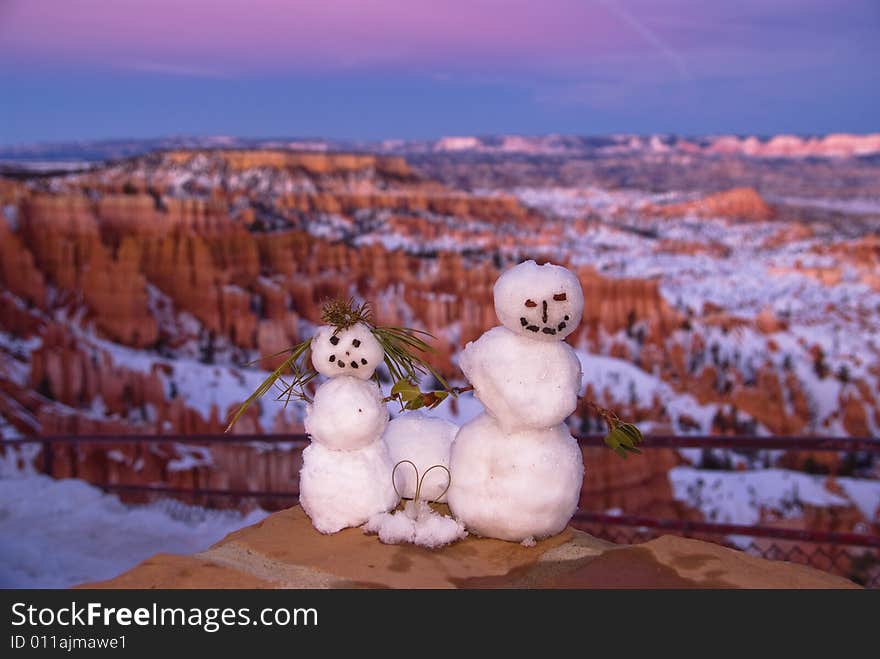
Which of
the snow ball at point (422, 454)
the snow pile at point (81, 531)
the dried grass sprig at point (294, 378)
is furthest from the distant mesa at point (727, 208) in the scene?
the dried grass sprig at point (294, 378)

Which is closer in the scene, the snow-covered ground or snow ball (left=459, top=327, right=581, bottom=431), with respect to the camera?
snow ball (left=459, top=327, right=581, bottom=431)

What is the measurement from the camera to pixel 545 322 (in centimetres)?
225

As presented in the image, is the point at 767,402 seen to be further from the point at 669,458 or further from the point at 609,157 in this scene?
the point at 609,157

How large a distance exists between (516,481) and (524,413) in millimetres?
209

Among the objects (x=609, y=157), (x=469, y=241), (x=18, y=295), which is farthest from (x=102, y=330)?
(x=609, y=157)

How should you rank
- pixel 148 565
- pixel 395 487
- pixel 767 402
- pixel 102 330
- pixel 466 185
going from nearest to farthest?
1. pixel 148 565
2. pixel 395 487
3. pixel 767 402
4. pixel 102 330
5. pixel 466 185

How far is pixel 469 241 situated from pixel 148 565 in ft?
160

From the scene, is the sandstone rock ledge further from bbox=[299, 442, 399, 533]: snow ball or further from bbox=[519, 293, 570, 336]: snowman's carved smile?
bbox=[519, 293, 570, 336]: snowman's carved smile

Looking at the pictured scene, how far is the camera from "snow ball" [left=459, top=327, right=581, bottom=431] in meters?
2.27

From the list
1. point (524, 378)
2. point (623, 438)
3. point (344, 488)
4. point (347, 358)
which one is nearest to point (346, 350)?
point (347, 358)

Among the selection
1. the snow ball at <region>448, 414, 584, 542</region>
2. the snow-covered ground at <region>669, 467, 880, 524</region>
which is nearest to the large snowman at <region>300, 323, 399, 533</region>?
the snow ball at <region>448, 414, 584, 542</region>

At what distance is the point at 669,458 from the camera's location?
11000 mm

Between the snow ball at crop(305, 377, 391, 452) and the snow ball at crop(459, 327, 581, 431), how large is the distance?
0.35 m

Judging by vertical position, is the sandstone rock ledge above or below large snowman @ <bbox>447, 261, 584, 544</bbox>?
below
